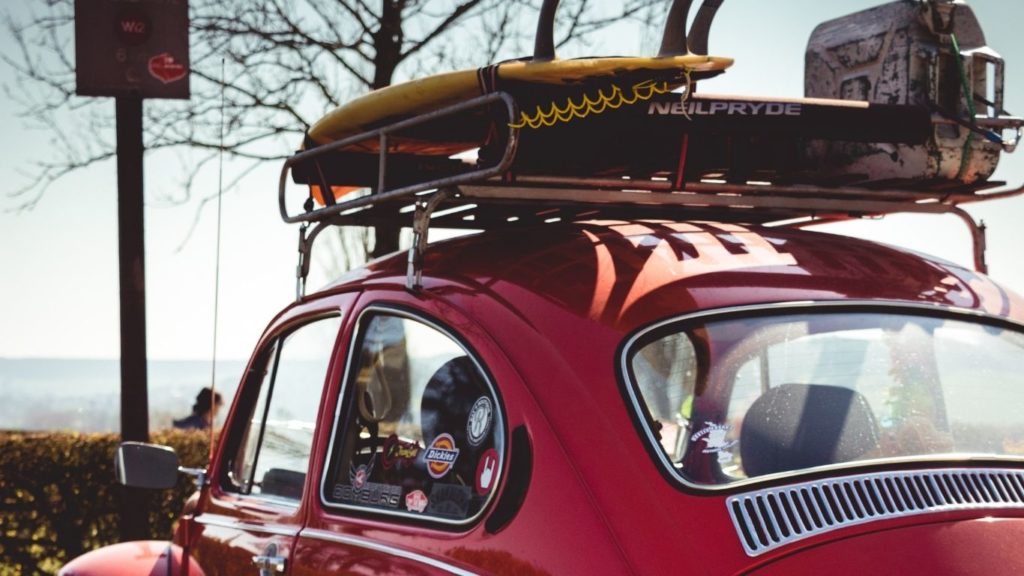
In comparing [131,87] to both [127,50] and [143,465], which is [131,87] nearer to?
[127,50]

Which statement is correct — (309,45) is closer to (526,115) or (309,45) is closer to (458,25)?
(458,25)

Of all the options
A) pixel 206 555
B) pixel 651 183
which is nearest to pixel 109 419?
pixel 206 555

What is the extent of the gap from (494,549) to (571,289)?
24.4 inches

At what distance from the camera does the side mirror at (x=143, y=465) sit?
4484mm

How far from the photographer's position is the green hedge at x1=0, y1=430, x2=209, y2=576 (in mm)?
10562

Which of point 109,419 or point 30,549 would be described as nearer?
point 30,549

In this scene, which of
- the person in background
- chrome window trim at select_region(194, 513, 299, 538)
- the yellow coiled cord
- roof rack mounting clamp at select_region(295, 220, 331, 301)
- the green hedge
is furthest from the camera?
the person in background

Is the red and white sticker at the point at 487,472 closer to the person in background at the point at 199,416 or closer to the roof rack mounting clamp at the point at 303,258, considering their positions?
the roof rack mounting clamp at the point at 303,258

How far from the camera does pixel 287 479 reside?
13.2ft

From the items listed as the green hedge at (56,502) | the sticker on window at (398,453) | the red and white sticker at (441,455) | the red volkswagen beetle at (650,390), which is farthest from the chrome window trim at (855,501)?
the green hedge at (56,502)

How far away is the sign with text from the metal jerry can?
17.8ft

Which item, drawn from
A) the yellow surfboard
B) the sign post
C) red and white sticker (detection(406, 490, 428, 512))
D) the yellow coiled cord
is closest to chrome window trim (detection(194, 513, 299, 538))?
red and white sticker (detection(406, 490, 428, 512))

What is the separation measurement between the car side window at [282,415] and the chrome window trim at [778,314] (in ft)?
3.65

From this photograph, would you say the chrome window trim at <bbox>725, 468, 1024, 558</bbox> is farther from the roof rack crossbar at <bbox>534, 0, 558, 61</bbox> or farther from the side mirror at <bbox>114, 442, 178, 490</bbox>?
the side mirror at <bbox>114, 442, 178, 490</bbox>
